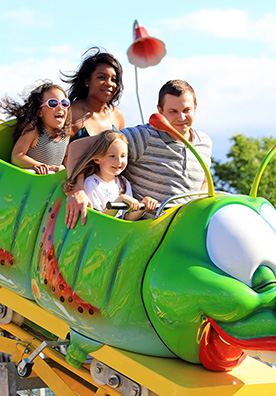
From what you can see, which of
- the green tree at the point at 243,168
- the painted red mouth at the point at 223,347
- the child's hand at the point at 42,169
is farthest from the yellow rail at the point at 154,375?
the green tree at the point at 243,168

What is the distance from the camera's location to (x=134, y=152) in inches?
132

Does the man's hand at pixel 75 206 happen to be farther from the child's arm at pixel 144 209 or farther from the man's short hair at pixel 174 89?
the man's short hair at pixel 174 89

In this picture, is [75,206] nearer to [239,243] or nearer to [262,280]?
[239,243]

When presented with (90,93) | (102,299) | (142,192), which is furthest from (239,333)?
(90,93)

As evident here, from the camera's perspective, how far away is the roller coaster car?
2.54 metres

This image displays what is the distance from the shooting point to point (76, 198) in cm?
307

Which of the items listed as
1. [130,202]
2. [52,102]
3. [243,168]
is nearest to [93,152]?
[130,202]

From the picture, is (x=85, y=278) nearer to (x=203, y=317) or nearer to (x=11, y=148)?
(x=203, y=317)

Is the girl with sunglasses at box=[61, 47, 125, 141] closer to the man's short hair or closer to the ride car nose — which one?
the man's short hair

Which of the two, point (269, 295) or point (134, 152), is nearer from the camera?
point (269, 295)

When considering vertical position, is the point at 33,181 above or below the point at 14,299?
above

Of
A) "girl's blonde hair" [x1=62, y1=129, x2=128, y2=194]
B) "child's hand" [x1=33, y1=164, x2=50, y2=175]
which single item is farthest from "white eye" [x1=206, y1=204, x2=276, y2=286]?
"child's hand" [x1=33, y1=164, x2=50, y2=175]

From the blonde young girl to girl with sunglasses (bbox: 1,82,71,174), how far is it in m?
0.73

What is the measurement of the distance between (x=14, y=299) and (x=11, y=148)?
1.19 m
